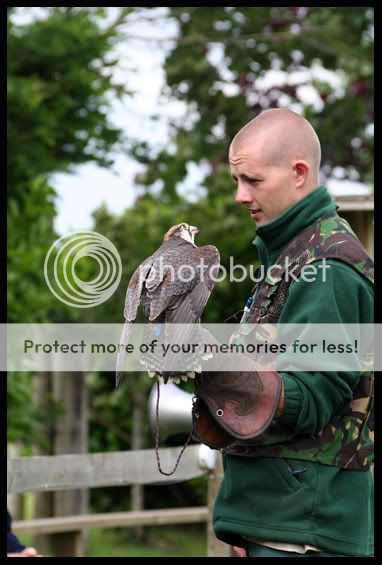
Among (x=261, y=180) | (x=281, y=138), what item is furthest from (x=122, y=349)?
(x=281, y=138)

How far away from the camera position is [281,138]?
2.03 metres

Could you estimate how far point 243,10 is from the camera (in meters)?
9.48

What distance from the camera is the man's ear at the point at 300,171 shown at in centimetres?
205

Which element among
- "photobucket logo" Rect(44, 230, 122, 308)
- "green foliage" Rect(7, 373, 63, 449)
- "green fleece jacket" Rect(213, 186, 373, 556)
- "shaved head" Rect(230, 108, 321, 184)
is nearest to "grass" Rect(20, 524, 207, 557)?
"green foliage" Rect(7, 373, 63, 449)

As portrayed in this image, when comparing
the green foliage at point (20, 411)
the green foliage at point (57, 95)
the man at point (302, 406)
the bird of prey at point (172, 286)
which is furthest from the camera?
the green foliage at point (57, 95)

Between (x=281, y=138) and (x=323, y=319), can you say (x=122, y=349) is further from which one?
(x=281, y=138)

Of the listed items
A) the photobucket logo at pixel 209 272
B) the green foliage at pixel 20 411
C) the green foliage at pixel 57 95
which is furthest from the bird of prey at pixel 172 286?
the green foliage at pixel 57 95

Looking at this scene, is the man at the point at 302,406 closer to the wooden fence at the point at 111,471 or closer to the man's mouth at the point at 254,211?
the man's mouth at the point at 254,211

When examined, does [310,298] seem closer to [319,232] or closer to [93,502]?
[319,232]

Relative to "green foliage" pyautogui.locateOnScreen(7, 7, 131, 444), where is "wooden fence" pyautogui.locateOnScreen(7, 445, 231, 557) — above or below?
below

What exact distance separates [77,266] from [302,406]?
4135 mm

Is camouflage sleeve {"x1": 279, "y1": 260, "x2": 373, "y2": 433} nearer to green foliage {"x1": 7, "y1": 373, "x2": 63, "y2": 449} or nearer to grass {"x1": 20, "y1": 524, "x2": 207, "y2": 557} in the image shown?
green foliage {"x1": 7, "y1": 373, "x2": 63, "y2": 449}

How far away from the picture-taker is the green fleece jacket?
1.91 m

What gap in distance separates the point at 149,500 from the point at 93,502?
2.16ft
